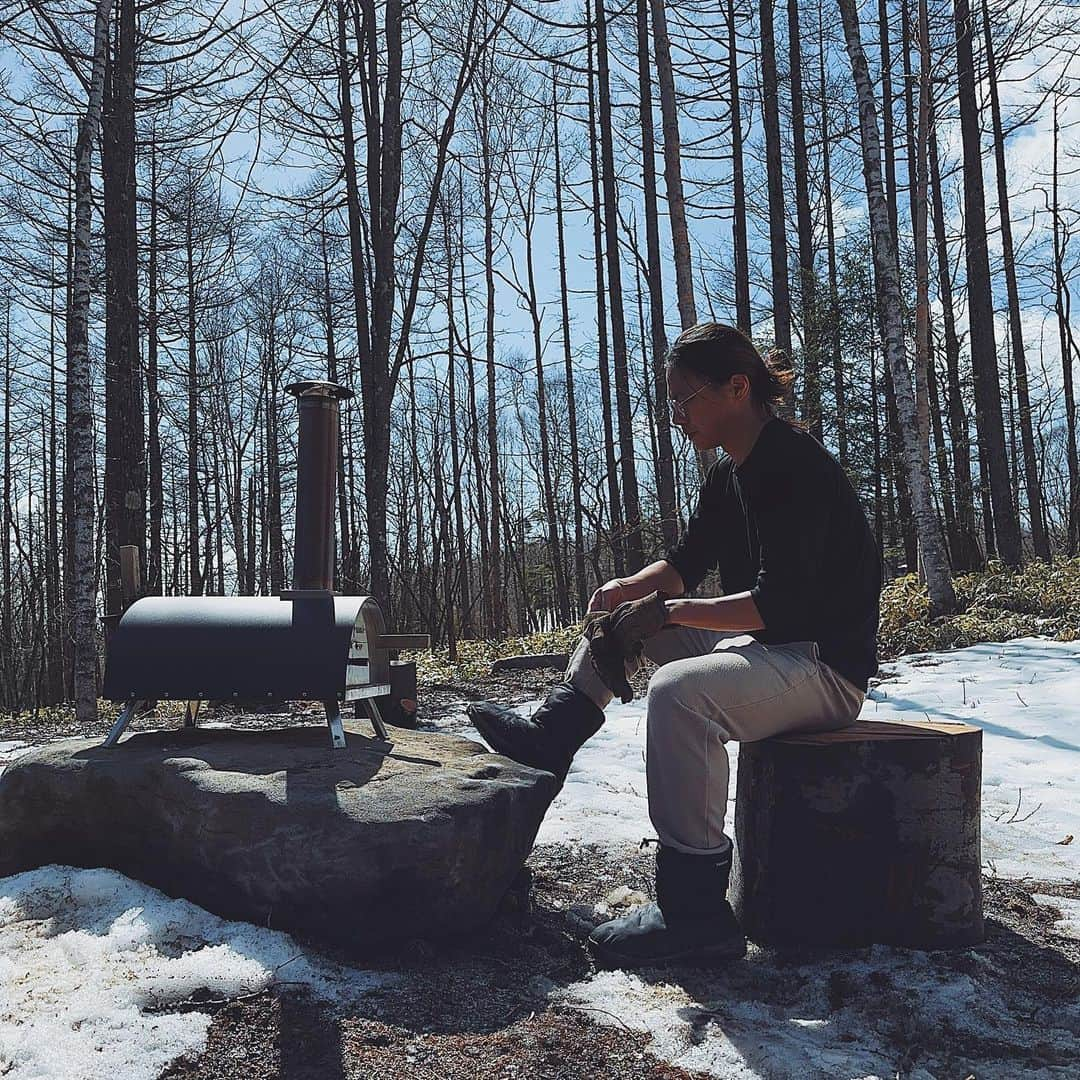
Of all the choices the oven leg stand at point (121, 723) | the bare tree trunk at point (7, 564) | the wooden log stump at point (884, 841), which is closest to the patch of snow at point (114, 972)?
the oven leg stand at point (121, 723)

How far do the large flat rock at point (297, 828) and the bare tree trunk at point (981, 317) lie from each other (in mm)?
12768

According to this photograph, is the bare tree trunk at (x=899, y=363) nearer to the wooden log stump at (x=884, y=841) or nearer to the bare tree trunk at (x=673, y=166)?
the bare tree trunk at (x=673, y=166)

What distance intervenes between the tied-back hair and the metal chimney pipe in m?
1.52

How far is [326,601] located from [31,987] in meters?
1.61

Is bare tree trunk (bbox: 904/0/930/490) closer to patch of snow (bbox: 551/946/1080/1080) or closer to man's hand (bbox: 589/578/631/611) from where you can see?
man's hand (bbox: 589/578/631/611)

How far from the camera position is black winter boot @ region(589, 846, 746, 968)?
2686 millimetres

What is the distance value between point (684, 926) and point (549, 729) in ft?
2.92

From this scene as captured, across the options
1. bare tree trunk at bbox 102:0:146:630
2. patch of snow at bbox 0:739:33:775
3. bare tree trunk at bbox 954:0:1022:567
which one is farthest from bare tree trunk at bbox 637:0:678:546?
patch of snow at bbox 0:739:33:775

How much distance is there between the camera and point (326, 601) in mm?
3617

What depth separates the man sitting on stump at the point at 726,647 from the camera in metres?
2.73

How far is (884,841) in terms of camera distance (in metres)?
2.79

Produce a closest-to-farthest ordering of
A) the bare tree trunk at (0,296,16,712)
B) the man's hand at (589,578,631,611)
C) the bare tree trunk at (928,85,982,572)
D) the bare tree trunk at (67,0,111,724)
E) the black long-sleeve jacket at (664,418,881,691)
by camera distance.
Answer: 1. the black long-sleeve jacket at (664,418,881,691)
2. the man's hand at (589,578,631,611)
3. the bare tree trunk at (67,0,111,724)
4. the bare tree trunk at (928,85,982,572)
5. the bare tree trunk at (0,296,16,712)

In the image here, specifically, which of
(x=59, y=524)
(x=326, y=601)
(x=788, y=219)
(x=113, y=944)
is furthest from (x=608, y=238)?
(x=59, y=524)

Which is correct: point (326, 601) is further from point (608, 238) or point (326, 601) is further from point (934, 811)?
point (608, 238)
